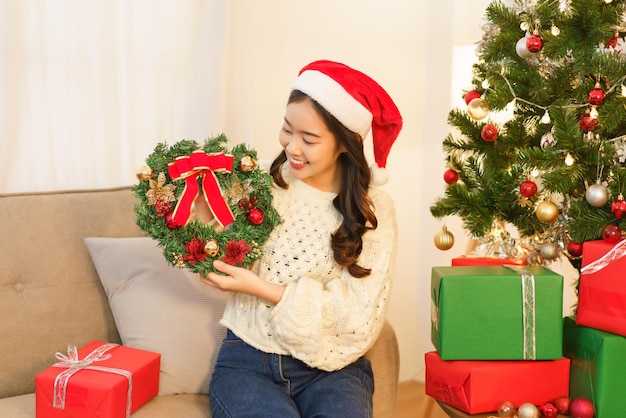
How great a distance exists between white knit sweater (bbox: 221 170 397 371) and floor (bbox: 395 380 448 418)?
1305 mm

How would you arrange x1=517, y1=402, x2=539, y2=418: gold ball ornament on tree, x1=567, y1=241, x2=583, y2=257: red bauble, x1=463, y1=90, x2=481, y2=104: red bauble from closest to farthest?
1. x1=517, y1=402, x2=539, y2=418: gold ball ornament on tree
2. x1=567, y1=241, x2=583, y2=257: red bauble
3. x1=463, y1=90, x2=481, y2=104: red bauble

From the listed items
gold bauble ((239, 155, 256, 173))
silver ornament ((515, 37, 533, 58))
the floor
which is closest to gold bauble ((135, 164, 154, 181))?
gold bauble ((239, 155, 256, 173))

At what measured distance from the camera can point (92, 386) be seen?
59.9 inches

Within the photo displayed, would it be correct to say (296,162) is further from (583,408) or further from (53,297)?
(583,408)

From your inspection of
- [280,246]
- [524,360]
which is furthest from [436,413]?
[280,246]

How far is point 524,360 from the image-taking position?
169 cm

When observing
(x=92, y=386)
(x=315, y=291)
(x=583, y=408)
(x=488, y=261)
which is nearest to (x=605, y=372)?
(x=583, y=408)

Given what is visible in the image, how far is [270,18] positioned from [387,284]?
142 centimetres

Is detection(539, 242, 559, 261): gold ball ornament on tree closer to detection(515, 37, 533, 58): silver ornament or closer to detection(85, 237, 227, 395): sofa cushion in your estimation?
detection(515, 37, 533, 58): silver ornament

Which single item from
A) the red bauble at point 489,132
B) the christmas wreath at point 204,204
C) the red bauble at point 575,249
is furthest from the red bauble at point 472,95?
the christmas wreath at point 204,204

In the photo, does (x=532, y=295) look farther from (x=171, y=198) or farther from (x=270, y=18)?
(x=270, y=18)

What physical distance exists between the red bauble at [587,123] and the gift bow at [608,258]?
0.92ft

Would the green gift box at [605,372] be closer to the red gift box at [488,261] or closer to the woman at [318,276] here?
the red gift box at [488,261]

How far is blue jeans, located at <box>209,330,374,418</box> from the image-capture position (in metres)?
1.54
